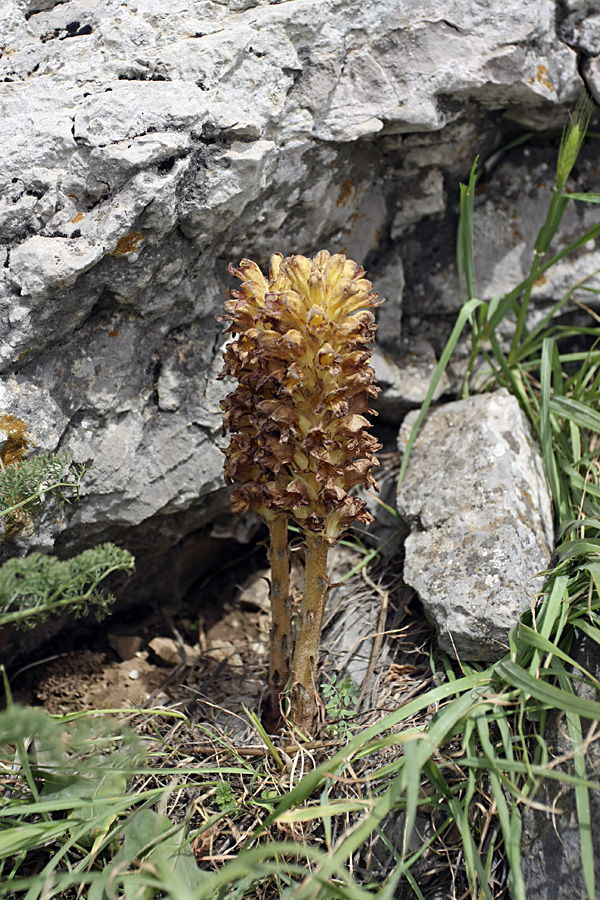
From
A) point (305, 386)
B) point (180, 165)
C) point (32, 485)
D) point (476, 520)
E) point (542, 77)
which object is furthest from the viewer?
point (542, 77)

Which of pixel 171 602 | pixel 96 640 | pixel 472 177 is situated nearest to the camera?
pixel 472 177

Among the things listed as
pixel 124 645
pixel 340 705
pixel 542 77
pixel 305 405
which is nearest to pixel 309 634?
pixel 340 705

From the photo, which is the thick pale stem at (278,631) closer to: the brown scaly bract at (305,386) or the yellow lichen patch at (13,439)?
the brown scaly bract at (305,386)

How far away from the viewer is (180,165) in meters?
2.21

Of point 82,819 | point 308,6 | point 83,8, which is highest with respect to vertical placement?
point 83,8

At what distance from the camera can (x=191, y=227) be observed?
2354mm

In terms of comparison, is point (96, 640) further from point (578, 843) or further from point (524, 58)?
point (524, 58)

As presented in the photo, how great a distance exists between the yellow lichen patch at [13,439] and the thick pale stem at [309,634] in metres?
0.95

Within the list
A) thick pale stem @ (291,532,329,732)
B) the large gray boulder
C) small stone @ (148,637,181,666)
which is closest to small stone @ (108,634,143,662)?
small stone @ (148,637,181,666)

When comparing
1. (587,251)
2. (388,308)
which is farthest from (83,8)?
(587,251)

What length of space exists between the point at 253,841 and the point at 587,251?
2.80 metres

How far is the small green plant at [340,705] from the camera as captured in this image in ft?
6.84

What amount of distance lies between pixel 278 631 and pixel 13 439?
105 cm

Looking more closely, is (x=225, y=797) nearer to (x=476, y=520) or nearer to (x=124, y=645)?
(x=124, y=645)
